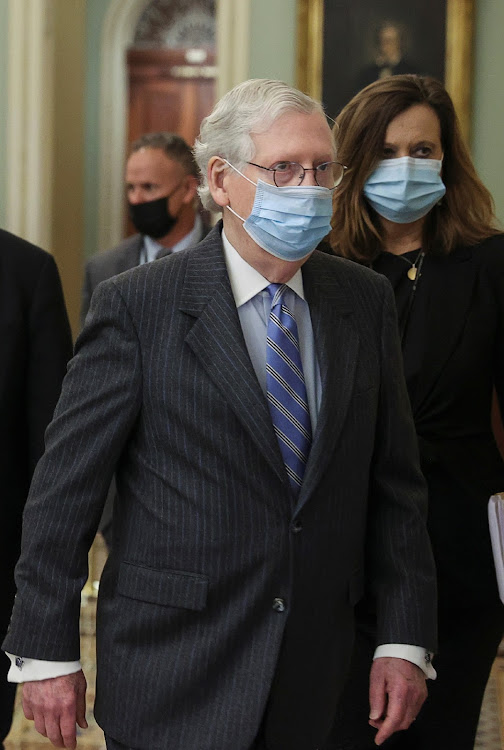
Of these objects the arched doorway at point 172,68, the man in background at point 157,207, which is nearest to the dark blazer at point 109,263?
the man in background at point 157,207

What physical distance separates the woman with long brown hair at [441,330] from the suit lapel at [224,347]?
851 mm

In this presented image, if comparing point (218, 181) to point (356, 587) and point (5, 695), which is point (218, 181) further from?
point (5, 695)

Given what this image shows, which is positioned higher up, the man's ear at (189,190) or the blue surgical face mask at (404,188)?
the blue surgical face mask at (404,188)

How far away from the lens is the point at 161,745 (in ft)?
7.32

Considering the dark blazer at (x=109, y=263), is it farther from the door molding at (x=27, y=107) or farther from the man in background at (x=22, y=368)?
the man in background at (x=22, y=368)

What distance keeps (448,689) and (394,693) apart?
800 mm

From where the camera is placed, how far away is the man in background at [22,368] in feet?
9.61

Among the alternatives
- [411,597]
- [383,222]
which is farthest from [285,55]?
[411,597]

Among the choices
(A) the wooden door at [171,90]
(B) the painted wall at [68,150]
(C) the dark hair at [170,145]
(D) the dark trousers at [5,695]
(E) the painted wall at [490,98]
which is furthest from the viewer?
(A) the wooden door at [171,90]

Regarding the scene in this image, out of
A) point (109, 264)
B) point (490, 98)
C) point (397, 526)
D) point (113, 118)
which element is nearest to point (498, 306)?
point (397, 526)

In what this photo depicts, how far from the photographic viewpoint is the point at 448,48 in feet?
25.9

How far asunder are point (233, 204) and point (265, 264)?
134mm

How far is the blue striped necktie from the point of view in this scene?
224 cm

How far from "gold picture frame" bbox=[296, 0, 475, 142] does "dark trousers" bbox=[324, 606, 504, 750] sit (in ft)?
17.4
